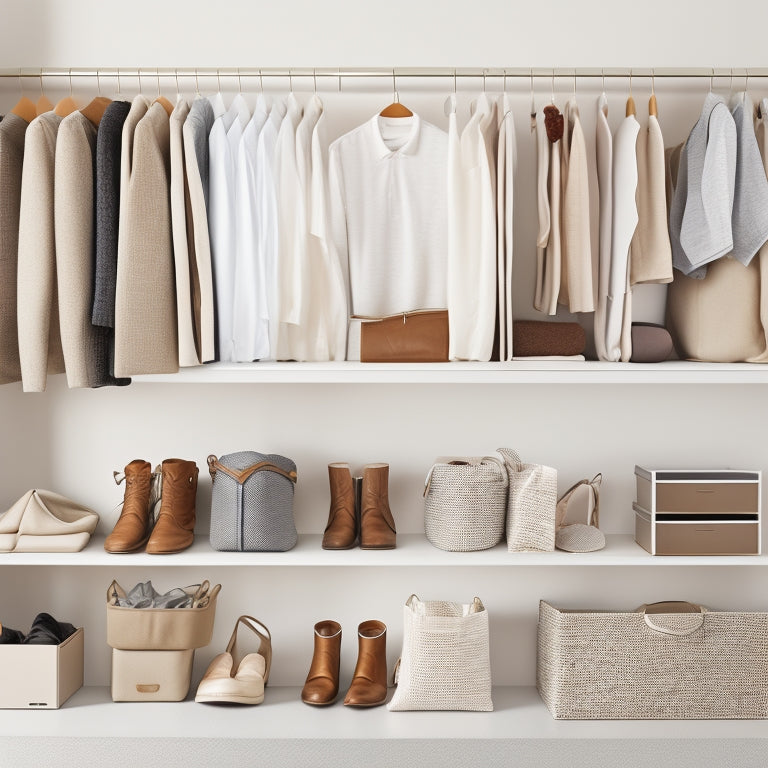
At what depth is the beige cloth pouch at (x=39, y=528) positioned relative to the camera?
7.26 ft

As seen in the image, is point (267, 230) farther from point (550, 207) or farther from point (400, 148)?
point (550, 207)

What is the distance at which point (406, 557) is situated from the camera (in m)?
2.17

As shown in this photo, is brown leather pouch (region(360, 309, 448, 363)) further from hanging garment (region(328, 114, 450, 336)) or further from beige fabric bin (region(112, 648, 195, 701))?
beige fabric bin (region(112, 648, 195, 701))

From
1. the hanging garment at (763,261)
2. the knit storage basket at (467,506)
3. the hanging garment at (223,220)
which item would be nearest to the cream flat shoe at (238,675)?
the knit storage basket at (467,506)

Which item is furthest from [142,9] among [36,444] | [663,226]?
[663,226]

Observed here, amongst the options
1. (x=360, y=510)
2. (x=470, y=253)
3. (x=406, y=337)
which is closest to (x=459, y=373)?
(x=406, y=337)

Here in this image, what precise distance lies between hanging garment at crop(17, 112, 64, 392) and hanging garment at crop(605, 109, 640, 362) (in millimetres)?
1548

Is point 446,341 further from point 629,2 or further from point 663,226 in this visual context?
point 629,2

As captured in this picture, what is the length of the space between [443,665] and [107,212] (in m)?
1.55

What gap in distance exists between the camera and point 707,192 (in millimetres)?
2080

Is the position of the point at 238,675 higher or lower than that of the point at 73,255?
lower

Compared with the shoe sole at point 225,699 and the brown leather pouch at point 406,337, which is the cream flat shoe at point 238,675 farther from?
the brown leather pouch at point 406,337

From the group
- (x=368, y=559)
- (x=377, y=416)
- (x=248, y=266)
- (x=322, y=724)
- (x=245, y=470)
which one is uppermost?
(x=248, y=266)

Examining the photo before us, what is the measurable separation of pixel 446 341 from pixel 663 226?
2.25 ft
